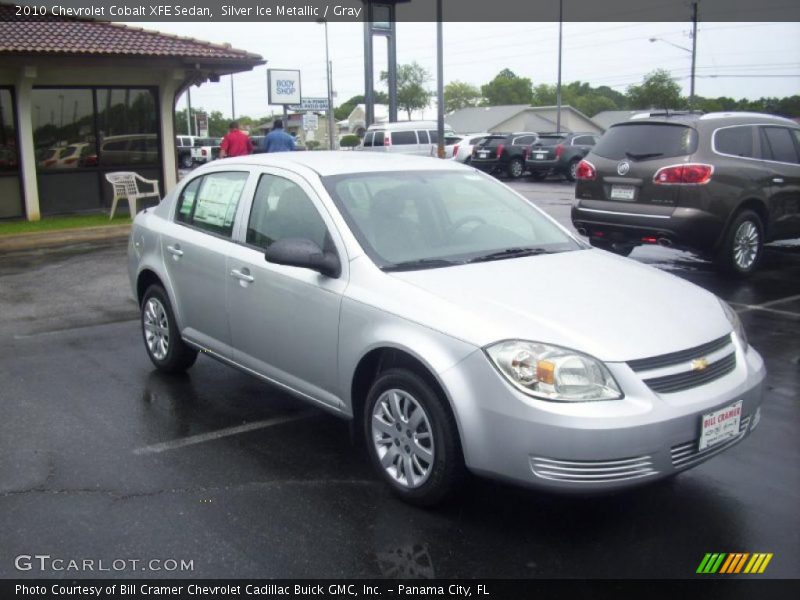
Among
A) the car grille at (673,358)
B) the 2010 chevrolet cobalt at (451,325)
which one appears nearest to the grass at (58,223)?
the 2010 chevrolet cobalt at (451,325)

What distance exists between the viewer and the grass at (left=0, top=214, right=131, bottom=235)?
14.5m

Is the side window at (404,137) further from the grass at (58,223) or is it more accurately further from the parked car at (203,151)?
the parked car at (203,151)

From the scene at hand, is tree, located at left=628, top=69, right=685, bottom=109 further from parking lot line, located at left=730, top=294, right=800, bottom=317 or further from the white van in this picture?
parking lot line, located at left=730, top=294, right=800, bottom=317

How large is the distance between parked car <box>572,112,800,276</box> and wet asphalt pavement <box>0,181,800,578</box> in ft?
10.4

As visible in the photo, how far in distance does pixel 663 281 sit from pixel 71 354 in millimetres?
4771

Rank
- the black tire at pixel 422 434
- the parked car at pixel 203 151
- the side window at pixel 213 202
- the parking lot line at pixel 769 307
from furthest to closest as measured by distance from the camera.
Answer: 1. the parked car at pixel 203 151
2. the parking lot line at pixel 769 307
3. the side window at pixel 213 202
4. the black tire at pixel 422 434

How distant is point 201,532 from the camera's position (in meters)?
3.81

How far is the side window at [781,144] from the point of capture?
9829 mm

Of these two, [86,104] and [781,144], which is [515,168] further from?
[781,144]

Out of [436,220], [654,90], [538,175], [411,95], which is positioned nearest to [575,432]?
[436,220]

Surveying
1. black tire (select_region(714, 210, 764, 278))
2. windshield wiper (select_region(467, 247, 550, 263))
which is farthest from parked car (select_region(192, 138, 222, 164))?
windshield wiper (select_region(467, 247, 550, 263))

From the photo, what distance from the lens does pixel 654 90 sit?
8162 cm

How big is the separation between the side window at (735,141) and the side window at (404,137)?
20222 millimetres

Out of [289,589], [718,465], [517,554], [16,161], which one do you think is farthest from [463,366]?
[16,161]
